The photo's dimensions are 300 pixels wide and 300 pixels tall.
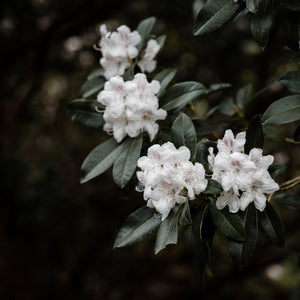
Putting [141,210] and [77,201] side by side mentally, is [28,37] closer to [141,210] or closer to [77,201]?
[77,201]

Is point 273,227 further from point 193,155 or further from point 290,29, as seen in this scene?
point 290,29

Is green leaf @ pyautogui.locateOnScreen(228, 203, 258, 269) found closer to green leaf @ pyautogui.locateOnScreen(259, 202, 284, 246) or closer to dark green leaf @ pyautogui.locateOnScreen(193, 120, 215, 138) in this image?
green leaf @ pyautogui.locateOnScreen(259, 202, 284, 246)

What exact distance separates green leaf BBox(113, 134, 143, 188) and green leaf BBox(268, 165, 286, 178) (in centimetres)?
37

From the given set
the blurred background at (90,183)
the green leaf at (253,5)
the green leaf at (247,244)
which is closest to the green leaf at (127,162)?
the green leaf at (247,244)

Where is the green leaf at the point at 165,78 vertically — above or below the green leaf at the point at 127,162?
above

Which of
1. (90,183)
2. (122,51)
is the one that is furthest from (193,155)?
(90,183)

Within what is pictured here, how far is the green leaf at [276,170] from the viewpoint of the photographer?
99 centimetres

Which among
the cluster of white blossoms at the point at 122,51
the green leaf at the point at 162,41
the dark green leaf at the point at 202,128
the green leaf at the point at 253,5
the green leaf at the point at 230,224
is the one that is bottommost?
the green leaf at the point at 230,224

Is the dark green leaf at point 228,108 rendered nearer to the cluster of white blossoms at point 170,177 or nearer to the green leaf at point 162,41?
the green leaf at point 162,41

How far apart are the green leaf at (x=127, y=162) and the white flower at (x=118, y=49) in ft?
0.95

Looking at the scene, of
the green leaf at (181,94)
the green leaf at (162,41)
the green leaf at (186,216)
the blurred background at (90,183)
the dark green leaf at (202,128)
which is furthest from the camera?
the blurred background at (90,183)

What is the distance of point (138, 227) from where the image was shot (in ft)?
3.43

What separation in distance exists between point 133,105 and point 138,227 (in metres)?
0.35

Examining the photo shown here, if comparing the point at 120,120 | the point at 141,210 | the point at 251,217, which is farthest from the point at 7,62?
the point at 251,217
